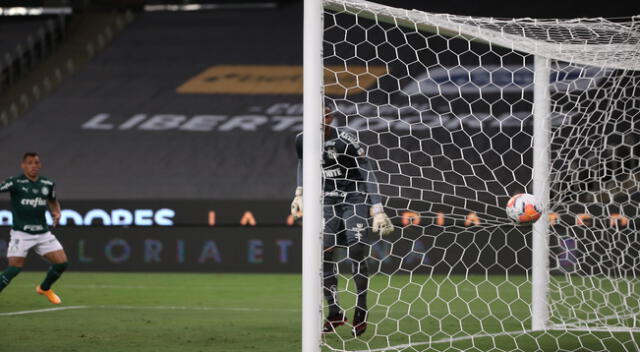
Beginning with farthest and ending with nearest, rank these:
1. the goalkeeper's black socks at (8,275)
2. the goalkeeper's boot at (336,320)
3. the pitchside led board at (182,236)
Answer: the pitchside led board at (182,236) → the goalkeeper's black socks at (8,275) → the goalkeeper's boot at (336,320)

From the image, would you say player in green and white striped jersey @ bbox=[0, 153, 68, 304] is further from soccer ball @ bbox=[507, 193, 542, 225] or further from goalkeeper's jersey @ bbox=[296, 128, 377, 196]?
soccer ball @ bbox=[507, 193, 542, 225]

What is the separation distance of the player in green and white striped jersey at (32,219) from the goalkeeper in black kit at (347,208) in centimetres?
333

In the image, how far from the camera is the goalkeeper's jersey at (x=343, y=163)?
6.77 metres

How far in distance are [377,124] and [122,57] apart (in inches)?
205

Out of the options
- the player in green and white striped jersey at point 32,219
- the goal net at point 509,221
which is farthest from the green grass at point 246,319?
the player in green and white striped jersey at point 32,219

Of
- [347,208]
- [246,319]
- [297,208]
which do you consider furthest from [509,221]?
[297,208]

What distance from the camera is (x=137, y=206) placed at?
1384 centimetres

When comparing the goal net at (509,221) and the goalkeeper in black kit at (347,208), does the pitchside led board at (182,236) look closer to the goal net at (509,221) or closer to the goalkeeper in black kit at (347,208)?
the goal net at (509,221)

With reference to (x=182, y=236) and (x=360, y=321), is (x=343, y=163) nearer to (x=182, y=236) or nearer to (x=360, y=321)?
(x=360, y=321)

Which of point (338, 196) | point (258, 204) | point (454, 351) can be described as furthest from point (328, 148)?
point (258, 204)

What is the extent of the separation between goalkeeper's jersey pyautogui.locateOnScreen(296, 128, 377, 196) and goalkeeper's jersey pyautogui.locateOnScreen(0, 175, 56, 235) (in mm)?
3493

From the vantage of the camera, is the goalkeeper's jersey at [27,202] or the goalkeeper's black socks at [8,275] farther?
the goalkeeper's jersey at [27,202]

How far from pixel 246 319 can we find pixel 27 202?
2.69 m

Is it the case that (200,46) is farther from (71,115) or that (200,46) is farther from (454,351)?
(454,351)
